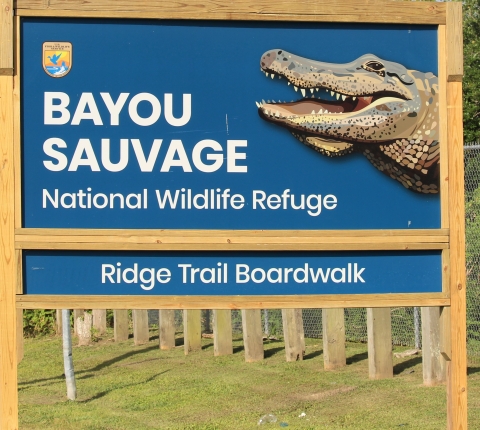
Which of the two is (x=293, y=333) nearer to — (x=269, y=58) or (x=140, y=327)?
(x=140, y=327)

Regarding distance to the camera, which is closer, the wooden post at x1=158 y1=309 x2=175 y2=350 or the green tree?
the wooden post at x1=158 y1=309 x2=175 y2=350

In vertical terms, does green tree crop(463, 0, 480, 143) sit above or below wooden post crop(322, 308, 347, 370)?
above

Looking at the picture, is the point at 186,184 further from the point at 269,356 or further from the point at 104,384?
the point at 269,356

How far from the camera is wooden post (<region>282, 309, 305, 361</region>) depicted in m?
9.61

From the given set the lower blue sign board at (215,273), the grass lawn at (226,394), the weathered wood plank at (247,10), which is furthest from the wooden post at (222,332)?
the weathered wood plank at (247,10)

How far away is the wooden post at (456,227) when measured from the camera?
4.88 metres

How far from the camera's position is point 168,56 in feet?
16.2

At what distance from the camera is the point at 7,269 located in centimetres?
476

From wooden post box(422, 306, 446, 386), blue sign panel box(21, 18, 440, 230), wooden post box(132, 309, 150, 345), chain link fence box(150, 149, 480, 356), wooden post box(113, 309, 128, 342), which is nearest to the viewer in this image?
blue sign panel box(21, 18, 440, 230)

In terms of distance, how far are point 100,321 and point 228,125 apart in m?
8.76

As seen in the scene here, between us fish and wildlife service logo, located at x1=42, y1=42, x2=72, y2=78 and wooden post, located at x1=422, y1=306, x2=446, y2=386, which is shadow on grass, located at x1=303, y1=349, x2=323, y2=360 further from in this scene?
us fish and wildlife service logo, located at x1=42, y1=42, x2=72, y2=78

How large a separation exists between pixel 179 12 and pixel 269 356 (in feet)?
20.4

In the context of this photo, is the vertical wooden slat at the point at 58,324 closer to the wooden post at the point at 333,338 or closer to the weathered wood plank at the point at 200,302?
the wooden post at the point at 333,338

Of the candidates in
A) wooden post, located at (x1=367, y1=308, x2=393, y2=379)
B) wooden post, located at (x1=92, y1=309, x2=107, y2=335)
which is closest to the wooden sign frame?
wooden post, located at (x1=367, y1=308, x2=393, y2=379)
